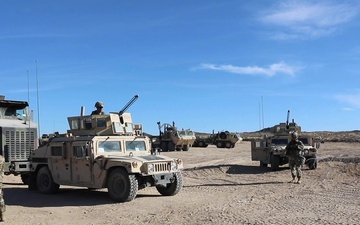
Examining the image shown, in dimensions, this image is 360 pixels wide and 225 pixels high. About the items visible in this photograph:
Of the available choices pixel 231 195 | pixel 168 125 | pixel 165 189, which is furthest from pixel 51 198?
pixel 168 125

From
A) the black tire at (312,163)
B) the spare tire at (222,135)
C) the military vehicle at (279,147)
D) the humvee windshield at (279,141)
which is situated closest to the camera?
the black tire at (312,163)

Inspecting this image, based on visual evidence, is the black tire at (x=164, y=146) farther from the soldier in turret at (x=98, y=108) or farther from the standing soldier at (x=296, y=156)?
the soldier in turret at (x=98, y=108)

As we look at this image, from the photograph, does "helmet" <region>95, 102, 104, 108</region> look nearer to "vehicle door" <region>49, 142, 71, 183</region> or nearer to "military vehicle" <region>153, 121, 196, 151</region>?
"vehicle door" <region>49, 142, 71, 183</region>

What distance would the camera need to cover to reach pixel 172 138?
3991cm

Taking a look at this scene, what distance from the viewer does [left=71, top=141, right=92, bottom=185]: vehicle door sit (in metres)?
11.7

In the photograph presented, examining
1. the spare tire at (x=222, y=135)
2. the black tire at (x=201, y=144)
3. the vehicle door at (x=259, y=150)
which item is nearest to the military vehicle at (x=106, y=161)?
the vehicle door at (x=259, y=150)

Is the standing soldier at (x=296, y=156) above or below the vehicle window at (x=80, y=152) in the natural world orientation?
below

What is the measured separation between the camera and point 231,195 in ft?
39.4

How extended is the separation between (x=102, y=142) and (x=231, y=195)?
3.47m

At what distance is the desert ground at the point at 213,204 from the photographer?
8805mm

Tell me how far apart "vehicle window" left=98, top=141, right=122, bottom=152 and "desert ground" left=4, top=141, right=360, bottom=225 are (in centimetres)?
120

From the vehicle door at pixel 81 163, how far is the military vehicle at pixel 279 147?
840cm

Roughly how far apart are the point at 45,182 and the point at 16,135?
2155 millimetres

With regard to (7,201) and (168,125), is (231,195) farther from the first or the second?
(168,125)
